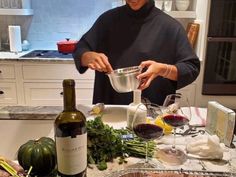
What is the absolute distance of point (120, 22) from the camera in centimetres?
157

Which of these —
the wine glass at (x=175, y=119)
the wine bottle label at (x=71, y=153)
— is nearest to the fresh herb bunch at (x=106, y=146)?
the wine glass at (x=175, y=119)

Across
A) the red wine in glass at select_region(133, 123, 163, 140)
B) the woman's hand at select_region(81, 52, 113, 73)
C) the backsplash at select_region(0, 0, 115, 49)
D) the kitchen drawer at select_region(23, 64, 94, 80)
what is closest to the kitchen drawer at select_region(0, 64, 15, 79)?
the kitchen drawer at select_region(23, 64, 94, 80)

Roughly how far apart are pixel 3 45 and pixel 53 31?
0.60 meters

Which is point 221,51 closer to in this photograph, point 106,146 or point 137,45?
point 137,45

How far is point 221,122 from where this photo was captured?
3.44 ft

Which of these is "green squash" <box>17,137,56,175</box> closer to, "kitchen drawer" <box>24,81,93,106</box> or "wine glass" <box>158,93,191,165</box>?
"wine glass" <box>158,93,191,165</box>

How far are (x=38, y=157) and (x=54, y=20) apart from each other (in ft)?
9.17

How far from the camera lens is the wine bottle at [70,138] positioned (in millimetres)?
696

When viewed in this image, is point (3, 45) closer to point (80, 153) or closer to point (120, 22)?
point (120, 22)

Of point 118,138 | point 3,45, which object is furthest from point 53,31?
point 118,138

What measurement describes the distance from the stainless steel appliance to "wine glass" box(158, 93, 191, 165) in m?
1.60

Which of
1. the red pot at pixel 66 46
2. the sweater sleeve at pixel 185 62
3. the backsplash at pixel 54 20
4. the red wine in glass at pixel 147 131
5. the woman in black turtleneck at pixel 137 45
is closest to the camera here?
the red wine in glass at pixel 147 131

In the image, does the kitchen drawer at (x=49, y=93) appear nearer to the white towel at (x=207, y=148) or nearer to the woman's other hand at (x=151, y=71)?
the woman's other hand at (x=151, y=71)

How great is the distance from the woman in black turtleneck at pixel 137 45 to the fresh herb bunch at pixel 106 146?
20.5 inches
